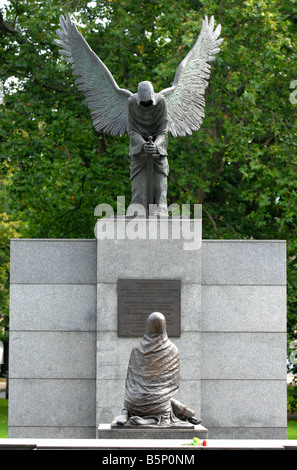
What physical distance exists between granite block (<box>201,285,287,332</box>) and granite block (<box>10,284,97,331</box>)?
5.44 feet

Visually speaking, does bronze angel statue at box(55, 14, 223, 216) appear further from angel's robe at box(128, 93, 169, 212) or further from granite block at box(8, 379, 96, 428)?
granite block at box(8, 379, 96, 428)

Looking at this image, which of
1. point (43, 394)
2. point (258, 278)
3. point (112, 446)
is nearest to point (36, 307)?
point (43, 394)

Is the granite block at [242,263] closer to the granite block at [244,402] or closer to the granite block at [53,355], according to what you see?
the granite block at [244,402]

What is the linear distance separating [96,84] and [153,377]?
Answer: 548cm

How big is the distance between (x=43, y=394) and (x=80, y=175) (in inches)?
310

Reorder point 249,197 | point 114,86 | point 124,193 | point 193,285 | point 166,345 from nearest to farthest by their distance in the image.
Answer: point 166,345 < point 193,285 < point 114,86 < point 249,197 < point 124,193

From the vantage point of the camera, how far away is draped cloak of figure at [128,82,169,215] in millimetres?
13094

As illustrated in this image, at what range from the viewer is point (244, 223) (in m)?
20.7

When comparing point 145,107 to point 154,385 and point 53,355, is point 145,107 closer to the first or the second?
point 53,355

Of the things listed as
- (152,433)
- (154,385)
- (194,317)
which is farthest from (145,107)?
(152,433)

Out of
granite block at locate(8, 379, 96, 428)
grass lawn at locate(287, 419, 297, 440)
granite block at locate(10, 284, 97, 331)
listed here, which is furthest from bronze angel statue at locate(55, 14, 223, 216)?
grass lawn at locate(287, 419, 297, 440)

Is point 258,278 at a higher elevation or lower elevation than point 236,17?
lower
